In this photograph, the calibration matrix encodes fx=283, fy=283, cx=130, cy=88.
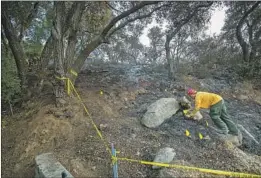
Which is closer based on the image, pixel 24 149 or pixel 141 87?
pixel 24 149

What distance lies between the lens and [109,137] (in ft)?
21.2

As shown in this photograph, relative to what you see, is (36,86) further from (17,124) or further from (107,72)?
(107,72)

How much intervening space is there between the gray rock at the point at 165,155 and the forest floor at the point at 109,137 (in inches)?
5.2

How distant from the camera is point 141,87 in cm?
994

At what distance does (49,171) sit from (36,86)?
4.13 metres

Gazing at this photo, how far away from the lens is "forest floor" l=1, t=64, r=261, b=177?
563cm

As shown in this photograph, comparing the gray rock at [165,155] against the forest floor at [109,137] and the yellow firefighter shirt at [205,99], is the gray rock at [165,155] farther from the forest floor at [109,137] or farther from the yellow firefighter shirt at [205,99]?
the yellow firefighter shirt at [205,99]

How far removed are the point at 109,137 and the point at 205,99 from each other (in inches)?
100

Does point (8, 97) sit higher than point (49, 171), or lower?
higher

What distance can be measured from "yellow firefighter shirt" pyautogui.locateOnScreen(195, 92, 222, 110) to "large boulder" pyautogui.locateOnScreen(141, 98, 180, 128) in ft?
2.63

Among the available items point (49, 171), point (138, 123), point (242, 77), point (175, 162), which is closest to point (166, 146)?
point (175, 162)

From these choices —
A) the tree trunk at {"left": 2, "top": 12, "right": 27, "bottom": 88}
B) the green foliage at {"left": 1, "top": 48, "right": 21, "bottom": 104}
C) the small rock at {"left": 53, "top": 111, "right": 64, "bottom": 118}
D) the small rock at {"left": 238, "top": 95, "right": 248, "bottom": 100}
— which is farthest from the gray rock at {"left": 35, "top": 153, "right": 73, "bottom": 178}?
the small rock at {"left": 238, "top": 95, "right": 248, "bottom": 100}

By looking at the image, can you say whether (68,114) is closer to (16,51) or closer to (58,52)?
(58,52)

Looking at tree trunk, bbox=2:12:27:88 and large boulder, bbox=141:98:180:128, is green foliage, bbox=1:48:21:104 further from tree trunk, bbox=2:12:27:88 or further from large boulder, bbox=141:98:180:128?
large boulder, bbox=141:98:180:128
